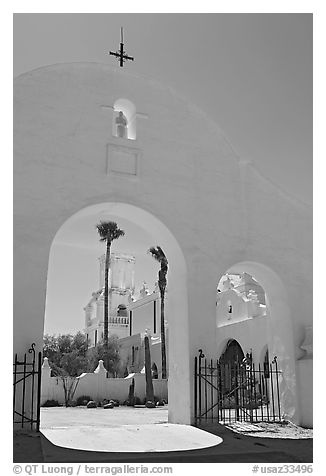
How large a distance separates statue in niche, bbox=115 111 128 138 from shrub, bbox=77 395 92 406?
515 inches

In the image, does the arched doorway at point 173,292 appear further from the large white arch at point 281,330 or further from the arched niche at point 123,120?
the arched niche at point 123,120

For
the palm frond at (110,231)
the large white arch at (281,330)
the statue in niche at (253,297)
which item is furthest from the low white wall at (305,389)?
the palm frond at (110,231)

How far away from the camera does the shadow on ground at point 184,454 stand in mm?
6314

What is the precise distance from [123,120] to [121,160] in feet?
3.95

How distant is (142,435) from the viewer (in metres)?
8.16

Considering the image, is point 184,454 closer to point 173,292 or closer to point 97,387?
point 173,292

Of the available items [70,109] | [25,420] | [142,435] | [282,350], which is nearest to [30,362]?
[25,420]

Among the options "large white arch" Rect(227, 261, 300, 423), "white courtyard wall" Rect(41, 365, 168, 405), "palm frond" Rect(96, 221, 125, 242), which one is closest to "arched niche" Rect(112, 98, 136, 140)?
"large white arch" Rect(227, 261, 300, 423)

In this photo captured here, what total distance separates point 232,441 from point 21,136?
21.1 feet

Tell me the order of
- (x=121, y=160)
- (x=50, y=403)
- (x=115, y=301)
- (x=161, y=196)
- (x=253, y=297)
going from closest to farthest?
(x=121, y=160), (x=161, y=196), (x=50, y=403), (x=253, y=297), (x=115, y=301)

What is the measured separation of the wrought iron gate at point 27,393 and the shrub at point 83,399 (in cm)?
1265

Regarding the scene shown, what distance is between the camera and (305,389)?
35.2 ft

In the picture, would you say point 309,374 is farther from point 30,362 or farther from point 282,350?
point 30,362

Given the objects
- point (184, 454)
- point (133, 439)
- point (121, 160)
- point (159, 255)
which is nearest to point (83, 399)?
point (159, 255)
